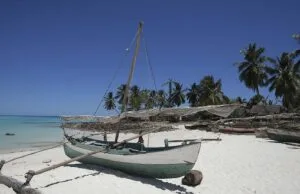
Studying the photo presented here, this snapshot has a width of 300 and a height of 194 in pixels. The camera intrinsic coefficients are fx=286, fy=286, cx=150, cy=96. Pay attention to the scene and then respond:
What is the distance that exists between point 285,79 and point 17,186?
36.9 m

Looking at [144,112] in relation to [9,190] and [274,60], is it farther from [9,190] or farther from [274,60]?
[274,60]

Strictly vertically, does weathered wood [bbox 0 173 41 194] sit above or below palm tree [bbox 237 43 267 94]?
below

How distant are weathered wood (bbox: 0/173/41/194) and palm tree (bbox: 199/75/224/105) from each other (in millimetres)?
40001

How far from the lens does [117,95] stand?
69188 millimetres

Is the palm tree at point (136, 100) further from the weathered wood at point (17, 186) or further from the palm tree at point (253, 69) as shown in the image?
the weathered wood at point (17, 186)

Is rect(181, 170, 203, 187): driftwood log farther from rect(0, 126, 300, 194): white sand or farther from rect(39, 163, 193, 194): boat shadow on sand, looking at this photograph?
rect(39, 163, 193, 194): boat shadow on sand

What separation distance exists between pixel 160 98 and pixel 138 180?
2117 inches

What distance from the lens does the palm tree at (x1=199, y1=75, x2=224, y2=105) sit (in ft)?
156

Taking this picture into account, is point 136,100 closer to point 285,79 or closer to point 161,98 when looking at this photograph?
point 161,98

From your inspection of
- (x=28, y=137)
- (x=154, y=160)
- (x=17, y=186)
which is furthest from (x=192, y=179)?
(x=28, y=137)

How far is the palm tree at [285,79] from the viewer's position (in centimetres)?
3738

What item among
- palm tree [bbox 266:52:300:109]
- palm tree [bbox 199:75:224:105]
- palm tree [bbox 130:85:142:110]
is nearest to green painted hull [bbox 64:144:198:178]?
palm tree [bbox 266:52:300:109]

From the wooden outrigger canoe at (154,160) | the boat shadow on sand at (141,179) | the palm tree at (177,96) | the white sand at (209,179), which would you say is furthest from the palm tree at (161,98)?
the wooden outrigger canoe at (154,160)

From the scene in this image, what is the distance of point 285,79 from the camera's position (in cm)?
3781
